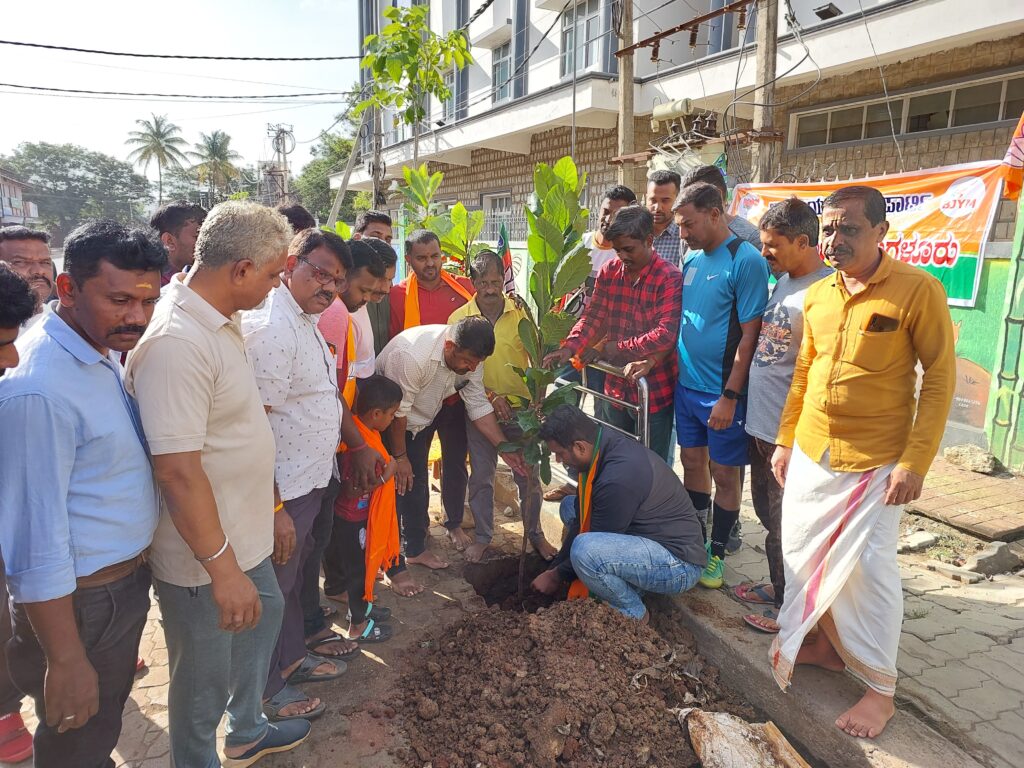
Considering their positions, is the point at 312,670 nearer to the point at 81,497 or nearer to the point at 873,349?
the point at 81,497

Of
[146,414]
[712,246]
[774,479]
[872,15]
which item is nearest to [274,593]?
[146,414]

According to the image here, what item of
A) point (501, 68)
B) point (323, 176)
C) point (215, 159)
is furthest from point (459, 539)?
point (215, 159)

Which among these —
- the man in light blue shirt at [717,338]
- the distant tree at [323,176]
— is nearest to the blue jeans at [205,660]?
the man in light blue shirt at [717,338]

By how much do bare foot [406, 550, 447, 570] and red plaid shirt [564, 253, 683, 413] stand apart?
57.0 inches

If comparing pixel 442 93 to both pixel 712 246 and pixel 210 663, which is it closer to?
pixel 712 246

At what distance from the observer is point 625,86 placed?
7.72 m

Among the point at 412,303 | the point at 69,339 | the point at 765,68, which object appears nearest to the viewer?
the point at 69,339

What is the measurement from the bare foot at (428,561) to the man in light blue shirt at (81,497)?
6.91ft

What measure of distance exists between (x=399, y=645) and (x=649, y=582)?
1.25m

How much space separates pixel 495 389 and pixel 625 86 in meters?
5.73

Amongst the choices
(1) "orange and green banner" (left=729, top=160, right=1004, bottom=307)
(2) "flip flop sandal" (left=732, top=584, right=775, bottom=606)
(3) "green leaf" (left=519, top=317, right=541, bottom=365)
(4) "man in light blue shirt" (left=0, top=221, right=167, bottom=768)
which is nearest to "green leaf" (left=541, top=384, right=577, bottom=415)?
(3) "green leaf" (left=519, top=317, right=541, bottom=365)

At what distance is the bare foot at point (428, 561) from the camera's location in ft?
12.2

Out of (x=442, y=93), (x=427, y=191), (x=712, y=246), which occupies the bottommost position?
(x=712, y=246)

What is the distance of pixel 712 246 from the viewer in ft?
10.2
